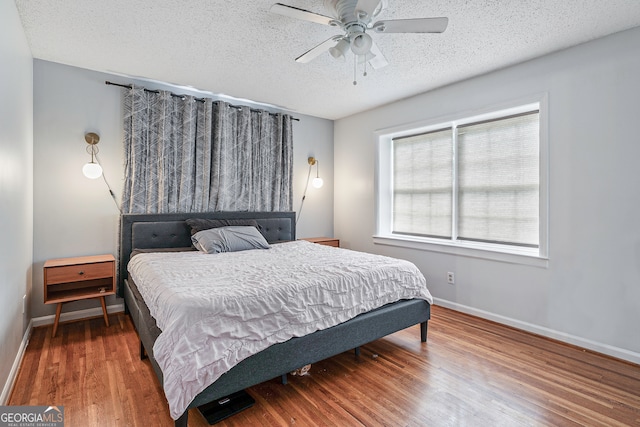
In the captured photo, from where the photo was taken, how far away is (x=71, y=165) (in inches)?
125

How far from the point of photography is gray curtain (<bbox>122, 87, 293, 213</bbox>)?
11.3 ft

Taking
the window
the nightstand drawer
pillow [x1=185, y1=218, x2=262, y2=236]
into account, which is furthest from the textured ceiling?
the nightstand drawer

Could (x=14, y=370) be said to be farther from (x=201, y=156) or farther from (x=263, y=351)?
(x=201, y=156)

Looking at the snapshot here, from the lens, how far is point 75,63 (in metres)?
3.09

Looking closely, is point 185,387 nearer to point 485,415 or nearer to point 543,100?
point 485,415

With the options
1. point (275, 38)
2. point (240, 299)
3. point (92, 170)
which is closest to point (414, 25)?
point (275, 38)

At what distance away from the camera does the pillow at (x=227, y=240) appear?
3.19m

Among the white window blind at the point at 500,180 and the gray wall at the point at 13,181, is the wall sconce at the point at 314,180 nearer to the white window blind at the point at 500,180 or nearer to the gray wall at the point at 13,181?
the white window blind at the point at 500,180

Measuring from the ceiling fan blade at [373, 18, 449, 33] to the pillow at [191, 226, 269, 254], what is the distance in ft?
7.62

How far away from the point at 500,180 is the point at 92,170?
4.16m

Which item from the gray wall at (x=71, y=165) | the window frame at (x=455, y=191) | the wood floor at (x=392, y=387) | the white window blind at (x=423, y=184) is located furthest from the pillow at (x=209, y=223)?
the white window blind at (x=423, y=184)

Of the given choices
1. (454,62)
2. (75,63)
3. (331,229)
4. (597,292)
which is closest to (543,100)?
(454,62)

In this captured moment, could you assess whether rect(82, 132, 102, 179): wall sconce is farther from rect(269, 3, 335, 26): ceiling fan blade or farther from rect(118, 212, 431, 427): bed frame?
rect(269, 3, 335, 26): ceiling fan blade

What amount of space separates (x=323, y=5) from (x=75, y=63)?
8.53 feet
